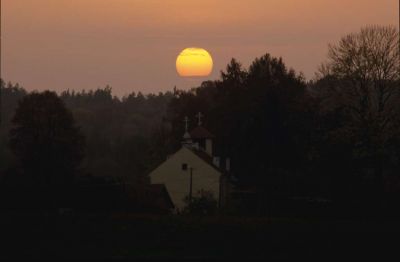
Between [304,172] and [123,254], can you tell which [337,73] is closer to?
[304,172]

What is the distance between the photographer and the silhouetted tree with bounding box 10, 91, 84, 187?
75562mm

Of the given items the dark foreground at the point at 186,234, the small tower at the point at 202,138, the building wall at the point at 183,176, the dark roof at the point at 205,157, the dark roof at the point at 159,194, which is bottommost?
the dark foreground at the point at 186,234

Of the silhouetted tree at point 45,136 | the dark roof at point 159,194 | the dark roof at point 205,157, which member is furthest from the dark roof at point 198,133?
the silhouetted tree at point 45,136

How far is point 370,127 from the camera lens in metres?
60.5

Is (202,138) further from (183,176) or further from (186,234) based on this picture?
(186,234)

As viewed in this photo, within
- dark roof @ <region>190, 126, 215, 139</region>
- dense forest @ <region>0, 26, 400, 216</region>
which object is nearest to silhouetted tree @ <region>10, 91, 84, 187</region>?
dense forest @ <region>0, 26, 400, 216</region>

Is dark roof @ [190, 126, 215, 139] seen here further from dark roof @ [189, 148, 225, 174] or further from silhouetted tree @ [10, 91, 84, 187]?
silhouetted tree @ [10, 91, 84, 187]

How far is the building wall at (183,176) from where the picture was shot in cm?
6600

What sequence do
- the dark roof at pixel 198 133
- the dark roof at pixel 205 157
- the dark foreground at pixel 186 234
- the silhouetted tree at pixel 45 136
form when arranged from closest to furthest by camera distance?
the dark foreground at pixel 186 234 → the dark roof at pixel 205 157 → the dark roof at pixel 198 133 → the silhouetted tree at pixel 45 136

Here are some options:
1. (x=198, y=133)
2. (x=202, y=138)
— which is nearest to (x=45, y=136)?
(x=202, y=138)

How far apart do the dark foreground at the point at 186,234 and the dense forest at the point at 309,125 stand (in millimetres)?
10730

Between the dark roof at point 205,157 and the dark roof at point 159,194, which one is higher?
the dark roof at point 205,157

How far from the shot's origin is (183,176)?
6656 centimetres

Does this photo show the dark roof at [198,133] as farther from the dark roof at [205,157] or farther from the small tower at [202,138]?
the dark roof at [205,157]
